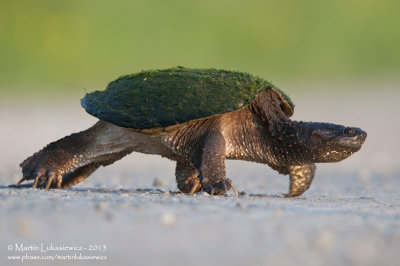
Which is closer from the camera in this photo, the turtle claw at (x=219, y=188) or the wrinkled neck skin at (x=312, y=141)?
the turtle claw at (x=219, y=188)

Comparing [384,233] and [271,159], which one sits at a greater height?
[271,159]

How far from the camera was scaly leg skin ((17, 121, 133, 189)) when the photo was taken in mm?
5152

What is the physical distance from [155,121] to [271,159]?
101cm

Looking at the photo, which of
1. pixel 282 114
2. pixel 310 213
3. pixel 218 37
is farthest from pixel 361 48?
pixel 310 213

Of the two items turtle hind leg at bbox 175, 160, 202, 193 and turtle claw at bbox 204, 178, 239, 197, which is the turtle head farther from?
turtle hind leg at bbox 175, 160, 202, 193

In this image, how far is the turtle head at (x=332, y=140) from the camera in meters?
4.81

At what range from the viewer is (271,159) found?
5.22m

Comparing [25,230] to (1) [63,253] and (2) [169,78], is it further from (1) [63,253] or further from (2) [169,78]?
(2) [169,78]

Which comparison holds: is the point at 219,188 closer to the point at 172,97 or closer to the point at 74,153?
the point at 172,97

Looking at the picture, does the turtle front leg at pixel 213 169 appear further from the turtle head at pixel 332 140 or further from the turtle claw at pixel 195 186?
the turtle head at pixel 332 140

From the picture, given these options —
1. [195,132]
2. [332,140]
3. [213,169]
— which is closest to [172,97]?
[195,132]

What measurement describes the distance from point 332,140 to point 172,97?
114 cm

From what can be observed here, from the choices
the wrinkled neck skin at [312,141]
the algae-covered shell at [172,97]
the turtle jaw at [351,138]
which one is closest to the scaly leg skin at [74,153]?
the algae-covered shell at [172,97]

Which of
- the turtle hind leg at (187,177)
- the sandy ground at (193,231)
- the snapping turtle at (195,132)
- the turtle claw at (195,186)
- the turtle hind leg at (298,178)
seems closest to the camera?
the sandy ground at (193,231)
